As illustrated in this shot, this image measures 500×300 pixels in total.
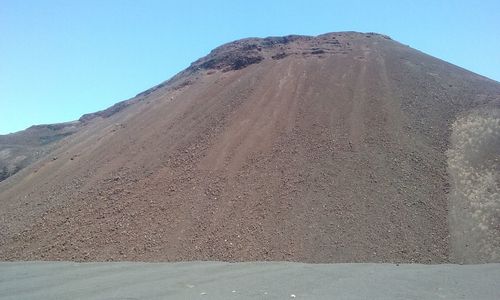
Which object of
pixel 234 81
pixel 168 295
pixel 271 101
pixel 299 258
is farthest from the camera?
pixel 234 81

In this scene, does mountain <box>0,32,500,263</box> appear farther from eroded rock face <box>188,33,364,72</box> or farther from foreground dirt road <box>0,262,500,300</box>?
eroded rock face <box>188,33,364,72</box>

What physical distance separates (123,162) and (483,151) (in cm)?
1706

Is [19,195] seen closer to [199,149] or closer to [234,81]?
[199,149]

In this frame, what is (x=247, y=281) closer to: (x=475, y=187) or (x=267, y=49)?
(x=475, y=187)

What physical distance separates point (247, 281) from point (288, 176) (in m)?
9.03

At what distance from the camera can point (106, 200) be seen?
21219mm

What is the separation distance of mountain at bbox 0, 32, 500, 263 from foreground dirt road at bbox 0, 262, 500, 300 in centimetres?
170

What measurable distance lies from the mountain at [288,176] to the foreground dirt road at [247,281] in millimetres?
1697

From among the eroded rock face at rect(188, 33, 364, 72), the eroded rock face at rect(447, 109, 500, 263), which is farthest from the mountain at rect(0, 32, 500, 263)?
the eroded rock face at rect(188, 33, 364, 72)

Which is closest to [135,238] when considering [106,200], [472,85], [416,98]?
[106,200]

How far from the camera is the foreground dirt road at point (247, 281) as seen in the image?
424 inches

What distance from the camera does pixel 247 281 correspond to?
12.4m

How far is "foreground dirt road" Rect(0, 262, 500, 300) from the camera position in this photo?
1077 centimetres

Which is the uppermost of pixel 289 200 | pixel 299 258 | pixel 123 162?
pixel 123 162
